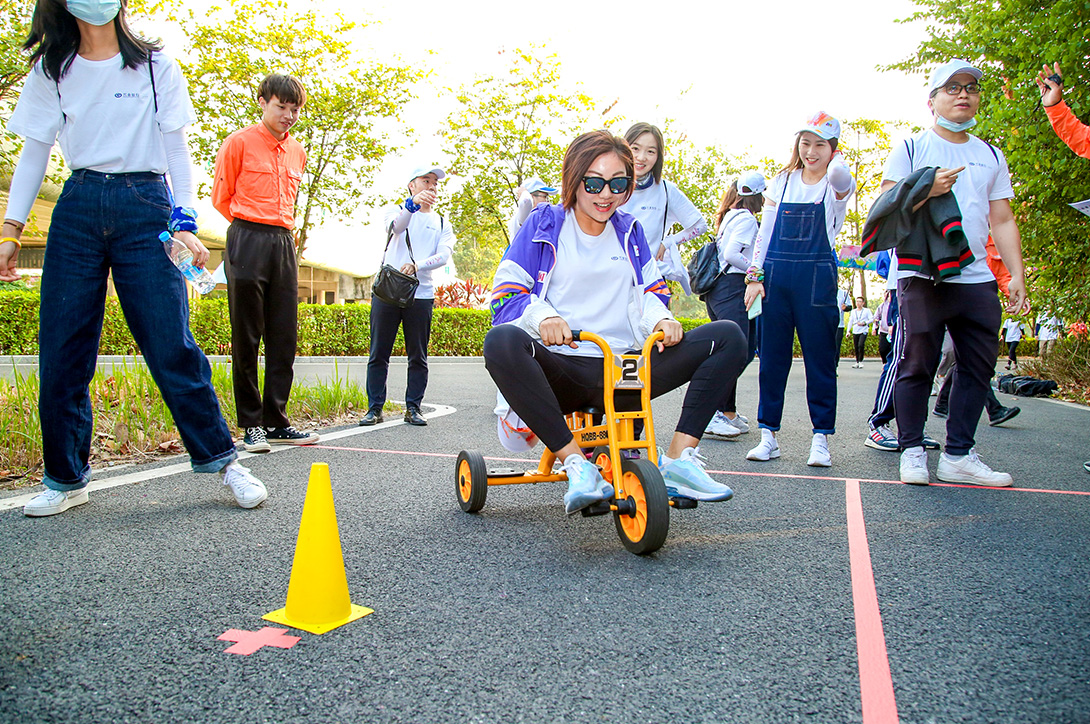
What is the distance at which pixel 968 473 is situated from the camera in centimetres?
415

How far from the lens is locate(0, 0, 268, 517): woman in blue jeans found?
10.0 ft

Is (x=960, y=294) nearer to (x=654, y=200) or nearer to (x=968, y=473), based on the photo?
(x=968, y=473)

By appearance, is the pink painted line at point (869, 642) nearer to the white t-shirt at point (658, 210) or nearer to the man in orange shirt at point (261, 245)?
the white t-shirt at point (658, 210)

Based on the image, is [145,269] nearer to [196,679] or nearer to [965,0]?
[196,679]

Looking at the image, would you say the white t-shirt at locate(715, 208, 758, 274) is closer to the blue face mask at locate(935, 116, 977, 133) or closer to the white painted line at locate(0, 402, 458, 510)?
the blue face mask at locate(935, 116, 977, 133)

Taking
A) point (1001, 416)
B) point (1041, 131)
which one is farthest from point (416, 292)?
point (1041, 131)

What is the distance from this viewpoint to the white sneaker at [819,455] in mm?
4633

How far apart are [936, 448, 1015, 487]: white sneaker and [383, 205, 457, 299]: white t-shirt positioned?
403 cm

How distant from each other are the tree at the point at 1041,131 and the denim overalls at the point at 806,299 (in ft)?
15.1

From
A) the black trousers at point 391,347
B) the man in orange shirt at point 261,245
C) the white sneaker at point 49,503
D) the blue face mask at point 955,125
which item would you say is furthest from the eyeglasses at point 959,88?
the white sneaker at point 49,503

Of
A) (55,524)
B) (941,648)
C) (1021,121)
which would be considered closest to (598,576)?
(941,648)

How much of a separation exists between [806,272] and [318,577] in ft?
11.9

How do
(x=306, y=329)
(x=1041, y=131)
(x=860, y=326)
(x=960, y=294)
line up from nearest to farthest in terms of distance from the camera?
(x=960, y=294) < (x=1041, y=131) < (x=306, y=329) < (x=860, y=326)

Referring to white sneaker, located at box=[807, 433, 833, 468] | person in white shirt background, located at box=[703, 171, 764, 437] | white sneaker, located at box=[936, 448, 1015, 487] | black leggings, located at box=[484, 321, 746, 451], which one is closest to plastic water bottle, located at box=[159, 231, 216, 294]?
black leggings, located at box=[484, 321, 746, 451]
